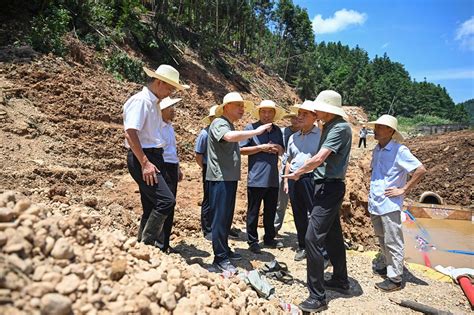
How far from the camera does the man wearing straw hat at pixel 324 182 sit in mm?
3381

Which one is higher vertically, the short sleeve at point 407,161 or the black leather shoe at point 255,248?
the short sleeve at point 407,161

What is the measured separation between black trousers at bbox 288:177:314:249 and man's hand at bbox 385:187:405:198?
33.5 inches

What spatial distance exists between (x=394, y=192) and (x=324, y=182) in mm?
1045

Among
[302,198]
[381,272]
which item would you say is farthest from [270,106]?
[381,272]

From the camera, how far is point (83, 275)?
2.08 m

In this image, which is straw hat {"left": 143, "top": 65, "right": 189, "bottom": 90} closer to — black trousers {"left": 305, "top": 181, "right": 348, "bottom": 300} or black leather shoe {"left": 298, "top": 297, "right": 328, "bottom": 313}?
black trousers {"left": 305, "top": 181, "right": 348, "bottom": 300}

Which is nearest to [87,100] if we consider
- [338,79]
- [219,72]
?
[219,72]

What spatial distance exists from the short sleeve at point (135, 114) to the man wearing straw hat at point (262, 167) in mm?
1716

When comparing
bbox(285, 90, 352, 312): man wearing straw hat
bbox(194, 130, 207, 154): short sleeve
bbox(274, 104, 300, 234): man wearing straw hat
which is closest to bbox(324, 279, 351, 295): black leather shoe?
bbox(285, 90, 352, 312): man wearing straw hat

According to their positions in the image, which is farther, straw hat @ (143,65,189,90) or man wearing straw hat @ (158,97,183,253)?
man wearing straw hat @ (158,97,183,253)

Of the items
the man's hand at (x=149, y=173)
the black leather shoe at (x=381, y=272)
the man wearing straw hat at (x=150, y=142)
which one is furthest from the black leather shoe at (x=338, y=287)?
the man's hand at (x=149, y=173)

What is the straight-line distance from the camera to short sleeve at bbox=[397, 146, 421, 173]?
157 inches

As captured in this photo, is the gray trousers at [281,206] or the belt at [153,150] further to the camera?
the gray trousers at [281,206]

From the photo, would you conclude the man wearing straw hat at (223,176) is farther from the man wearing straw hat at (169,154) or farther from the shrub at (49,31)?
the shrub at (49,31)
